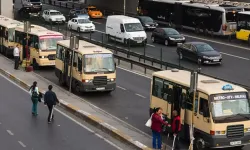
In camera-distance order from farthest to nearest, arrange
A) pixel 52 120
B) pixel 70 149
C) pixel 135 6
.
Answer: pixel 135 6, pixel 52 120, pixel 70 149

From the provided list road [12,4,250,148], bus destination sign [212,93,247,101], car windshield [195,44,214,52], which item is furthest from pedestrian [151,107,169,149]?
car windshield [195,44,214,52]

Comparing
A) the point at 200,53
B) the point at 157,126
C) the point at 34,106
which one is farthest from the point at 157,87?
the point at 200,53

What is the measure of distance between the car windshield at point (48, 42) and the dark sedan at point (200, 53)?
9550 millimetres

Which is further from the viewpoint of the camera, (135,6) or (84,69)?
(135,6)

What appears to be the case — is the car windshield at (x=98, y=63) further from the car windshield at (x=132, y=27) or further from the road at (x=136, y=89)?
the car windshield at (x=132, y=27)

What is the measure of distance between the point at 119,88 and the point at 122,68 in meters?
6.90

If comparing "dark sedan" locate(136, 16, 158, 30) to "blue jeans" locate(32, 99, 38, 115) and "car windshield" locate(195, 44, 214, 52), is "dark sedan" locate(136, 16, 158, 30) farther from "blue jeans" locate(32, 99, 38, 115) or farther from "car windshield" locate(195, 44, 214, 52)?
"blue jeans" locate(32, 99, 38, 115)

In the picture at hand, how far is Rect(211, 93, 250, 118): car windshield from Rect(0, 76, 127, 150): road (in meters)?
3.44

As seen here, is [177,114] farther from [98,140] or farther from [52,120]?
[52,120]

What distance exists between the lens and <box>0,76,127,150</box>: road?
59.3ft

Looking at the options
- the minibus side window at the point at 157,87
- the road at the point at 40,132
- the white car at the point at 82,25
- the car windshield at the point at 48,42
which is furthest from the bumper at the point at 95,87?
the white car at the point at 82,25

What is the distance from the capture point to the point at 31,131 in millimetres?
19781

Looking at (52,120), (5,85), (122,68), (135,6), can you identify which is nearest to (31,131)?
(52,120)

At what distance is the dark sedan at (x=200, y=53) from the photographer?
37.3 meters
